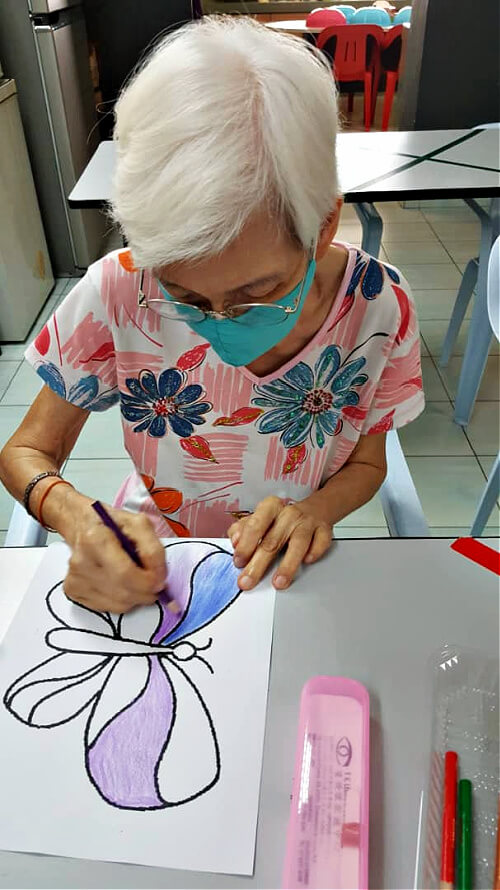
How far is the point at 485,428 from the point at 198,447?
1.58m

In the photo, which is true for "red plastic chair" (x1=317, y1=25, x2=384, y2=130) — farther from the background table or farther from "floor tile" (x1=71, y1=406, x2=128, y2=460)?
"floor tile" (x1=71, y1=406, x2=128, y2=460)

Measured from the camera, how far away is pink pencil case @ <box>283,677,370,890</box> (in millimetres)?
498

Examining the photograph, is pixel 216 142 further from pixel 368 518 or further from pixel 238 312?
pixel 368 518

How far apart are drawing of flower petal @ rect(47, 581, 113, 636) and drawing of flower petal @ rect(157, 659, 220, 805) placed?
0.10 metres

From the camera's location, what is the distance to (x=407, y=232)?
3.87 meters

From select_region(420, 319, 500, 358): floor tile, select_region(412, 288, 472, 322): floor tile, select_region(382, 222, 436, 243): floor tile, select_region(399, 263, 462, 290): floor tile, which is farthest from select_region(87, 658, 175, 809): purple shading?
select_region(382, 222, 436, 243): floor tile

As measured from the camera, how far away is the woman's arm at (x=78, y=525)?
2.22ft

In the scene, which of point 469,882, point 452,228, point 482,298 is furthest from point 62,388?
point 452,228

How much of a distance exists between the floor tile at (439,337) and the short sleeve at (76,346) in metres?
2.01

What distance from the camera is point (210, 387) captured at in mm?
933

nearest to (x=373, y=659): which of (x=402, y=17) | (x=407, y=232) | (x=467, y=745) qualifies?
(x=467, y=745)

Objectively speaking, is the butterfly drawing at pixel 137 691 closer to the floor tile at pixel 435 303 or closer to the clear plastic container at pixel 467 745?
the clear plastic container at pixel 467 745

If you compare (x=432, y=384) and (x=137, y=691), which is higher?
(x=137, y=691)

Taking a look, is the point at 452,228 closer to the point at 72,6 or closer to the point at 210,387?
the point at 72,6
